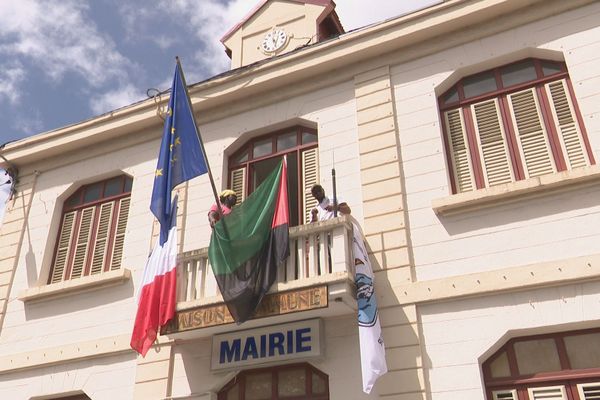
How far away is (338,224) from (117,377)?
4.93 meters

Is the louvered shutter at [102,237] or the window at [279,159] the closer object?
the window at [279,159]

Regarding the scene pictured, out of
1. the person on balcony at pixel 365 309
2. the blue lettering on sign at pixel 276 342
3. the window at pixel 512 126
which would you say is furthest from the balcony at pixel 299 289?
the window at pixel 512 126

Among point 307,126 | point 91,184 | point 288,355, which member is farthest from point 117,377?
point 307,126

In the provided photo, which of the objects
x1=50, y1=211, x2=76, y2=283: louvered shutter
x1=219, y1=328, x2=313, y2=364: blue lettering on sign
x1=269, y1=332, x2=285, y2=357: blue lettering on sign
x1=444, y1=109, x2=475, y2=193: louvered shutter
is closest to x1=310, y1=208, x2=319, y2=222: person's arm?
x1=219, y1=328, x2=313, y2=364: blue lettering on sign

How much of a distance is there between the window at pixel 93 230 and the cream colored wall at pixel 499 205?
242 inches

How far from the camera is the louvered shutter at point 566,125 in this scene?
28.5 ft

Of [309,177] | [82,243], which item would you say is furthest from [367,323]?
[82,243]

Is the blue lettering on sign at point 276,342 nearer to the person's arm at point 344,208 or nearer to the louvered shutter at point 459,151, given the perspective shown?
the person's arm at point 344,208

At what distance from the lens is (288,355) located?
8.89 metres

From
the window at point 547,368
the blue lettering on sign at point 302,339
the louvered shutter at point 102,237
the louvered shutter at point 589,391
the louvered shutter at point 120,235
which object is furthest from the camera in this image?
the louvered shutter at point 102,237

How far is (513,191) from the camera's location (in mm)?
8383

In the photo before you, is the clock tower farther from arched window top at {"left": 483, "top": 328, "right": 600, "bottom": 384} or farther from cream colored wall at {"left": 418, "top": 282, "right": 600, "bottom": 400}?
arched window top at {"left": 483, "top": 328, "right": 600, "bottom": 384}

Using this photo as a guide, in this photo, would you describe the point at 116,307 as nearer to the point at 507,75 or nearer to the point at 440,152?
the point at 440,152

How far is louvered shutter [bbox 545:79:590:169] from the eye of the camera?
8.68m
